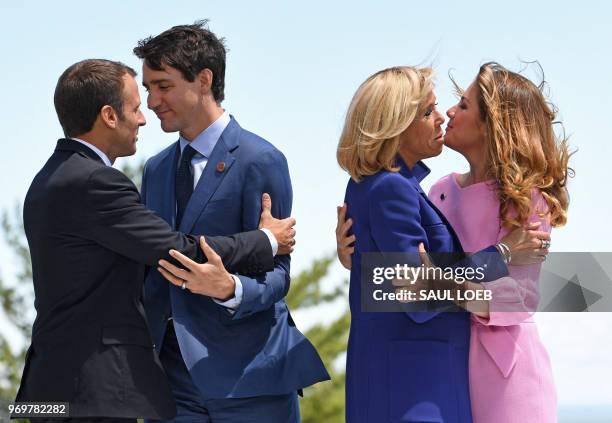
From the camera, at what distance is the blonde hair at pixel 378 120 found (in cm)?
393

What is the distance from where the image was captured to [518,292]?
3.97m

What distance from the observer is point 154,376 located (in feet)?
12.7

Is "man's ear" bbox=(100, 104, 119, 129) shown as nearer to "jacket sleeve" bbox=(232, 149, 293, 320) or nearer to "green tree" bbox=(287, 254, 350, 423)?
"jacket sleeve" bbox=(232, 149, 293, 320)

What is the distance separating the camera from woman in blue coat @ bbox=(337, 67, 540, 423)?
12.5 feet

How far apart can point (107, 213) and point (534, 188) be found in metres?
1.73

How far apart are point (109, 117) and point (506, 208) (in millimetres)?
1672

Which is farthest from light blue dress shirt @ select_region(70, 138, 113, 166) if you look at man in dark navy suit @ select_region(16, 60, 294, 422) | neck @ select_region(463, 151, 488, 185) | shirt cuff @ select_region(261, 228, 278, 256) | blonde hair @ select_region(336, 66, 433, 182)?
neck @ select_region(463, 151, 488, 185)

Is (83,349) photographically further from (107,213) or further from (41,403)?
(107,213)

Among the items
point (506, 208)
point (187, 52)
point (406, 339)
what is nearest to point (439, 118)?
point (506, 208)

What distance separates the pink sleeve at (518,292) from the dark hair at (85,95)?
1.71 m

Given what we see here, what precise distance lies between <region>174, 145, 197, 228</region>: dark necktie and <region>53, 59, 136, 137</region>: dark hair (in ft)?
1.48

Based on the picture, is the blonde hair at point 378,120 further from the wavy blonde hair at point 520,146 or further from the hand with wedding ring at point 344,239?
the wavy blonde hair at point 520,146

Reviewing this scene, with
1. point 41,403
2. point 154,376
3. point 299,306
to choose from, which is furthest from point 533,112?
point 299,306

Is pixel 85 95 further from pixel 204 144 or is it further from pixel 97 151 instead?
pixel 204 144
